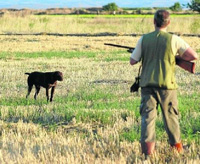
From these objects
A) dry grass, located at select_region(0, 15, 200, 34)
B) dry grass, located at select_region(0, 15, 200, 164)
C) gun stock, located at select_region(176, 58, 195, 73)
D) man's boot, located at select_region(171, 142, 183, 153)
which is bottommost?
dry grass, located at select_region(0, 15, 200, 34)

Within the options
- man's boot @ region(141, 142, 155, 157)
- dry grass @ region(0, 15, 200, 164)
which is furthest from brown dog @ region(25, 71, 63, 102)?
man's boot @ region(141, 142, 155, 157)

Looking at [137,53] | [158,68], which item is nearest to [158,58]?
[158,68]

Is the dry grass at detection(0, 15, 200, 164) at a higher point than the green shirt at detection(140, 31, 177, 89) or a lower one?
lower

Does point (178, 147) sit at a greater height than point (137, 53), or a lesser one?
lesser

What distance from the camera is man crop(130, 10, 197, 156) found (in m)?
5.89

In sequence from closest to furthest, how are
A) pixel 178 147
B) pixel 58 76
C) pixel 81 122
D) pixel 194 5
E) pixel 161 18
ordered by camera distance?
pixel 161 18
pixel 178 147
pixel 81 122
pixel 58 76
pixel 194 5

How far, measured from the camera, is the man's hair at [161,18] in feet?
19.0

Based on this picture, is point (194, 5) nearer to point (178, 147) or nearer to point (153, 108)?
point (178, 147)

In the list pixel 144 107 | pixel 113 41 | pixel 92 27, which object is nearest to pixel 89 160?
pixel 144 107

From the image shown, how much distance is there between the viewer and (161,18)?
5.82m

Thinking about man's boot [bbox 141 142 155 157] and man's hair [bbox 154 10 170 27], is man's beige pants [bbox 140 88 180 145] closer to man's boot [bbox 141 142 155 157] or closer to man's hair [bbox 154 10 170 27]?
man's boot [bbox 141 142 155 157]

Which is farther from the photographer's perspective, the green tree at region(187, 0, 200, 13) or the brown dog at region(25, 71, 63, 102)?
the green tree at region(187, 0, 200, 13)

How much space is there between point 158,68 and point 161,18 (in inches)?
22.6

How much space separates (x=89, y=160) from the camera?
19.2 feet
